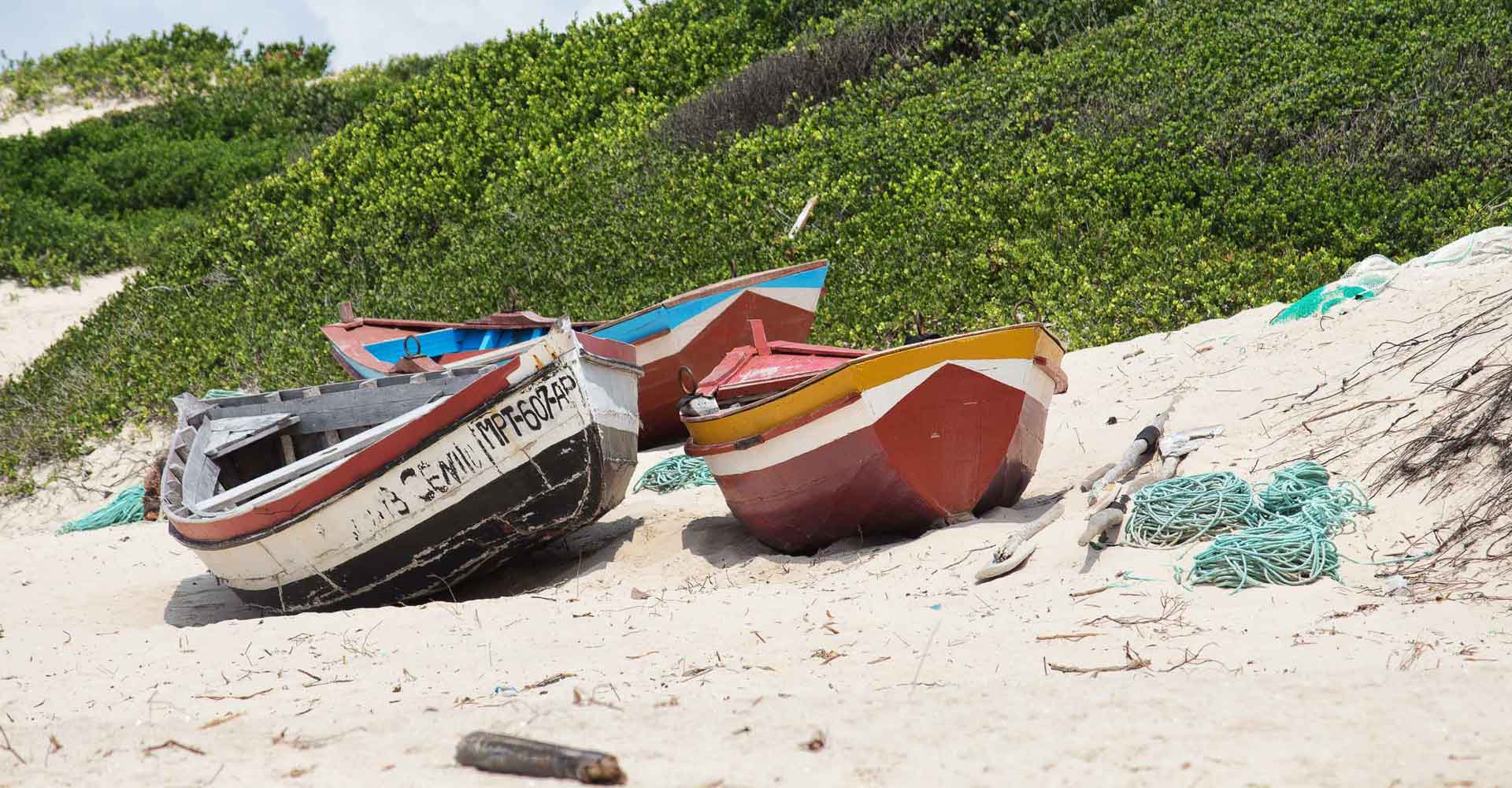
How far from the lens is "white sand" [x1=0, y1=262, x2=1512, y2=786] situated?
3.69 meters

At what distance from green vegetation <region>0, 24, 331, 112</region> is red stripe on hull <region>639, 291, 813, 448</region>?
19763 millimetres

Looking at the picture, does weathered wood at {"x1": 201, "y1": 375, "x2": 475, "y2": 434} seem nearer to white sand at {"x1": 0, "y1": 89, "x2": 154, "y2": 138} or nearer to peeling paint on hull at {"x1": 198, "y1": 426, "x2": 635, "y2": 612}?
peeling paint on hull at {"x1": 198, "y1": 426, "x2": 635, "y2": 612}

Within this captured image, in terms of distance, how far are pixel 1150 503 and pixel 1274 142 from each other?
29.4ft

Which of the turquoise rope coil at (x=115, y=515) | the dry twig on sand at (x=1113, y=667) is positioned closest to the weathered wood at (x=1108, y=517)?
the dry twig on sand at (x=1113, y=667)

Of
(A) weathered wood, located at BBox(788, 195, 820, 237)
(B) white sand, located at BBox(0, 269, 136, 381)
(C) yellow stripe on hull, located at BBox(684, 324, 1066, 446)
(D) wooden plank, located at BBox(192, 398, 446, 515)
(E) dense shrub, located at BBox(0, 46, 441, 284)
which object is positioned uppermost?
(E) dense shrub, located at BBox(0, 46, 441, 284)

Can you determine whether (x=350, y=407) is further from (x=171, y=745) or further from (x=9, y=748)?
(x=171, y=745)

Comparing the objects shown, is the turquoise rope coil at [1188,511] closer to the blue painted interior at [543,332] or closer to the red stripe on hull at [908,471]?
the red stripe on hull at [908,471]

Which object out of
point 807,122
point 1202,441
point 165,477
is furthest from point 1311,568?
point 807,122

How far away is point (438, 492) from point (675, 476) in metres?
2.63

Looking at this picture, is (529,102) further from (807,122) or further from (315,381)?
(315,381)

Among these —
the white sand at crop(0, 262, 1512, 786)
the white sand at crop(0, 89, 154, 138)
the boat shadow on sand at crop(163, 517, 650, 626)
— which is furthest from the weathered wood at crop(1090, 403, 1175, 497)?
the white sand at crop(0, 89, 154, 138)

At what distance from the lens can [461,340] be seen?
10.5m

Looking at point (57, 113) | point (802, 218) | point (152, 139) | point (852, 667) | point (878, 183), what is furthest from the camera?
point (57, 113)

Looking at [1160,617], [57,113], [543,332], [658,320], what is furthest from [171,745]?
[57,113]
